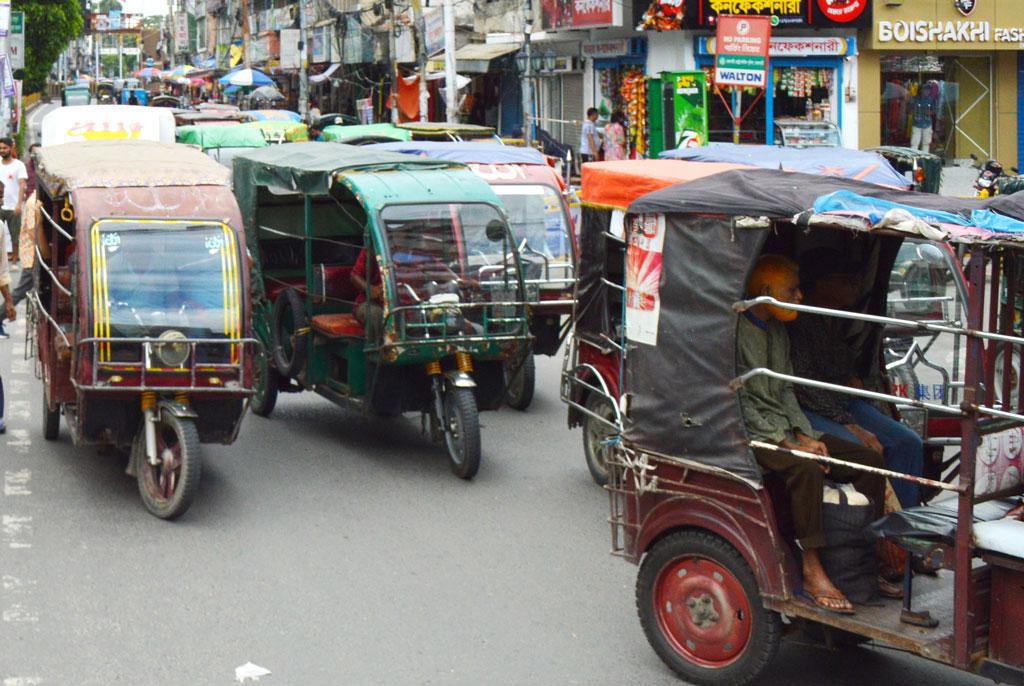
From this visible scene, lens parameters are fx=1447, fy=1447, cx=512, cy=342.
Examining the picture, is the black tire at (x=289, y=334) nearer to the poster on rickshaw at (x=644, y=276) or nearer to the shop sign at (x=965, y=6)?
the poster on rickshaw at (x=644, y=276)

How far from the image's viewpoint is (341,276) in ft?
38.1

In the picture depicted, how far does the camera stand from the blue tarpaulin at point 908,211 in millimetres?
5203

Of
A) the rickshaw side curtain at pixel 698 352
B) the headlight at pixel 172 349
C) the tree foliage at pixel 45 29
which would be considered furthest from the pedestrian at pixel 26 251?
the tree foliage at pixel 45 29

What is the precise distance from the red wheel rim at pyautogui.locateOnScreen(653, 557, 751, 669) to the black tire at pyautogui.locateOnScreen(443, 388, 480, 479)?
368cm

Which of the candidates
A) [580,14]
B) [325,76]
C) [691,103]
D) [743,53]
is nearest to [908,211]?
[743,53]

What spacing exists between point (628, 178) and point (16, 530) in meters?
4.24

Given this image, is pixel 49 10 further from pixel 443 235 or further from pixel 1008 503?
pixel 1008 503

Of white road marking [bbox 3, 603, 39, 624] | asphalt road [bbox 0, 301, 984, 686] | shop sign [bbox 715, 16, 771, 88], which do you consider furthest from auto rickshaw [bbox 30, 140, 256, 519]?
shop sign [bbox 715, 16, 771, 88]

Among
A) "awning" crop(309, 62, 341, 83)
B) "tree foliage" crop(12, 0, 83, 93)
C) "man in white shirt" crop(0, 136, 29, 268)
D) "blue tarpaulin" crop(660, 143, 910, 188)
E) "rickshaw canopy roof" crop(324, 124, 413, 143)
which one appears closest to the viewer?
"blue tarpaulin" crop(660, 143, 910, 188)

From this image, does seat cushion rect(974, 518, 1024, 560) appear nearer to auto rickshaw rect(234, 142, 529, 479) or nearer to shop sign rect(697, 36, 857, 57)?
auto rickshaw rect(234, 142, 529, 479)

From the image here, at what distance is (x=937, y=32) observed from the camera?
30.6m

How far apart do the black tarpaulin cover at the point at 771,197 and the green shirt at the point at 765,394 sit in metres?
0.47

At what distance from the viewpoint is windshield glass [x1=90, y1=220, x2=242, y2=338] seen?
350 inches

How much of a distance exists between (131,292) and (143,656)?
3.11 meters
